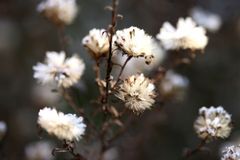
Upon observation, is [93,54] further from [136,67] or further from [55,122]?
[136,67]

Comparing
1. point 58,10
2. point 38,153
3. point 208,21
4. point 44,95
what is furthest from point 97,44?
point 44,95

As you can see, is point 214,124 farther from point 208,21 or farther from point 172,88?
point 208,21

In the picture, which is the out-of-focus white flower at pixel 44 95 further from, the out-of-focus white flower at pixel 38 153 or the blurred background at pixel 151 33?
the out-of-focus white flower at pixel 38 153

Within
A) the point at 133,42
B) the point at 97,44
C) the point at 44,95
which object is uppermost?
the point at 44,95

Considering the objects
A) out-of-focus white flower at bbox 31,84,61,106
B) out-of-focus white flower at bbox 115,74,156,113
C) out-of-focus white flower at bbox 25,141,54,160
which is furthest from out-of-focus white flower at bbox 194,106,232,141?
out-of-focus white flower at bbox 31,84,61,106

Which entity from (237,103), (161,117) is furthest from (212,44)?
(161,117)
